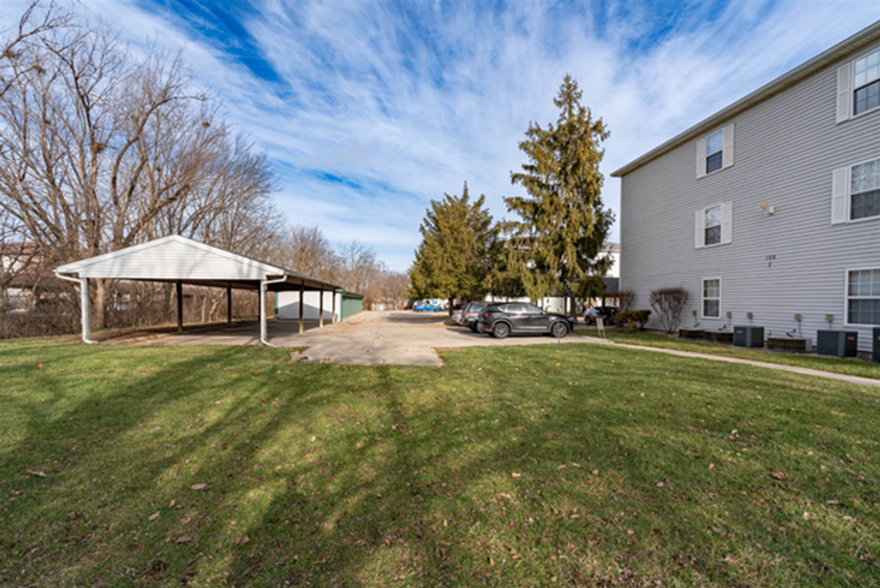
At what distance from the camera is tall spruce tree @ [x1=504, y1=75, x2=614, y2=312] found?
18875 millimetres

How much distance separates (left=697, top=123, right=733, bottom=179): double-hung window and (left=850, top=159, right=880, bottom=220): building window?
3.77 metres

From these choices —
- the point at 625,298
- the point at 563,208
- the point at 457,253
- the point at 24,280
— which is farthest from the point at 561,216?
the point at 24,280

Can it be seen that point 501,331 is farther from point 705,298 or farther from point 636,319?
point 705,298

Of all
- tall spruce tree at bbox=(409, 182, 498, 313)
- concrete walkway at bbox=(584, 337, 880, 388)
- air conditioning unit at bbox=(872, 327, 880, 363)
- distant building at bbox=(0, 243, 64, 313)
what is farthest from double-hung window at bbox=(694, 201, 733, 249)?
distant building at bbox=(0, 243, 64, 313)

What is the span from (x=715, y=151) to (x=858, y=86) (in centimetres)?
→ 424

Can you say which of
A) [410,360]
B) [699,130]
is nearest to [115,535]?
[410,360]

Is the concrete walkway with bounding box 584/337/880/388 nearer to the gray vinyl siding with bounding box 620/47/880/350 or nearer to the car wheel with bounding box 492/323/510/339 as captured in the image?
the gray vinyl siding with bounding box 620/47/880/350

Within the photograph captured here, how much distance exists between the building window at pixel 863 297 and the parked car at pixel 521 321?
773 centimetres

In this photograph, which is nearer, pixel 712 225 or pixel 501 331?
pixel 712 225

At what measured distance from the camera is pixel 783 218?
1172 cm

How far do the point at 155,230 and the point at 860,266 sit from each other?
2865 cm

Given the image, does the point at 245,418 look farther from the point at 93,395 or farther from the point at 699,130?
the point at 699,130

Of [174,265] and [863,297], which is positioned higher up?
[174,265]

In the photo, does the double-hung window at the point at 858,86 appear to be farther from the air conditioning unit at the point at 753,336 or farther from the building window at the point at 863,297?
the air conditioning unit at the point at 753,336
